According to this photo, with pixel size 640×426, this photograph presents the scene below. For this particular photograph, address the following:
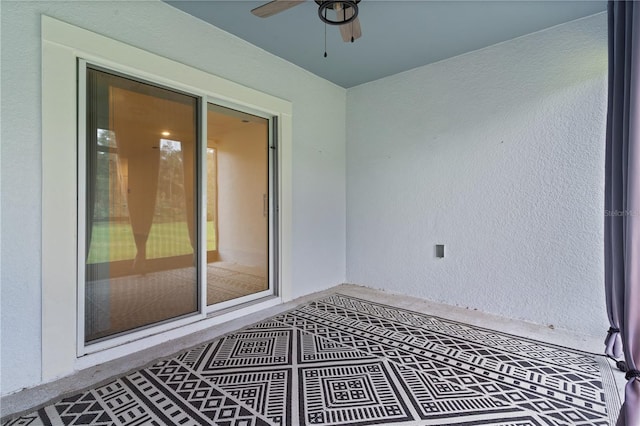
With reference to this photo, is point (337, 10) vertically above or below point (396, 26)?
below

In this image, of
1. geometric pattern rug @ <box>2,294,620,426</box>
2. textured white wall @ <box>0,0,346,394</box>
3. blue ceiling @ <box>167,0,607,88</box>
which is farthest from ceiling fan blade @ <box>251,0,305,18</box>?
geometric pattern rug @ <box>2,294,620,426</box>

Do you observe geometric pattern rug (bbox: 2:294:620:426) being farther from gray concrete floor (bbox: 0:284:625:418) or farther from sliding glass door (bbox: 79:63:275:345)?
sliding glass door (bbox: 79:63:275:345)

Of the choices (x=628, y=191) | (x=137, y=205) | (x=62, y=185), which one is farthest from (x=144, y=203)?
(x=628, y=191)

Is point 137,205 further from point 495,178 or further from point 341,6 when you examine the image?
point 495,178

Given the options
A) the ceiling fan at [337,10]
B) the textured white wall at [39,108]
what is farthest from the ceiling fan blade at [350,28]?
the textured white wall at [39,108]

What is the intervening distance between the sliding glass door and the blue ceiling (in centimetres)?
77

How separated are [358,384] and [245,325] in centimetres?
134

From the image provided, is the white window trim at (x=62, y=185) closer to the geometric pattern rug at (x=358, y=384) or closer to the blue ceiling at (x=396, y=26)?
the geometric pattern rug at (x=358, y=384)

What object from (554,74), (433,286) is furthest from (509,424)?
(554,74)

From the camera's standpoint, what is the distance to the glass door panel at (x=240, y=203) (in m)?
3.46

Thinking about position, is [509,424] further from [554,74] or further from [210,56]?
[210,56]

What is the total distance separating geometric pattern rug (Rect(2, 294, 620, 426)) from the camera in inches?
65.5

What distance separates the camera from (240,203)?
379 cm

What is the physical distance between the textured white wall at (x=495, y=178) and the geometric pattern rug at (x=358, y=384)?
0.68 metres
